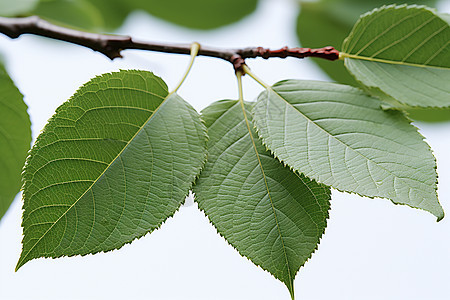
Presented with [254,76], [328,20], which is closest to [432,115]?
[328,20]

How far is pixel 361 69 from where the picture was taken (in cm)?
40

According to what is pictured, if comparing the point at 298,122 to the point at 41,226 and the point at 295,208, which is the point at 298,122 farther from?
the point at 41,226

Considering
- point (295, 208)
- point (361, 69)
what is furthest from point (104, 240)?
point (361, 69)

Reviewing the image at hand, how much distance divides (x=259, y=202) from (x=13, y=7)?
347mm

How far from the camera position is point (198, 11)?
74 cm

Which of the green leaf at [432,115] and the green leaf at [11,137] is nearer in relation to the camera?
Result: the green leaf at [11,137]

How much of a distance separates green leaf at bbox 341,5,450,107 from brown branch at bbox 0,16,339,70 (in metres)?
0.03

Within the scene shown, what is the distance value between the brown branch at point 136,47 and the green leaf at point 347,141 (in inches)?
1.0

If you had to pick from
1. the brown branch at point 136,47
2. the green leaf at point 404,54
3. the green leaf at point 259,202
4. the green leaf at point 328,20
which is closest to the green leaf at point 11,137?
the brown branch at point 136,47

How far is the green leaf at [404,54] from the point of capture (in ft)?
1.24

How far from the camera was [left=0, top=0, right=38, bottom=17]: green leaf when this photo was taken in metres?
0.49

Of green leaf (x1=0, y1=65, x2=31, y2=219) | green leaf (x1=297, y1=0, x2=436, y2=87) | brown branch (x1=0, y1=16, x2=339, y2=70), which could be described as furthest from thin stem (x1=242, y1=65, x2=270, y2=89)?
green leaf (x1=297, y1=0, x2=436, y2=87)

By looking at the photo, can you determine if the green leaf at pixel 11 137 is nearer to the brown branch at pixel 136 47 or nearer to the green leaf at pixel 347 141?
the brown branch at pixel 136 47

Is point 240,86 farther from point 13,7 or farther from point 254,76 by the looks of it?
point 13,7
